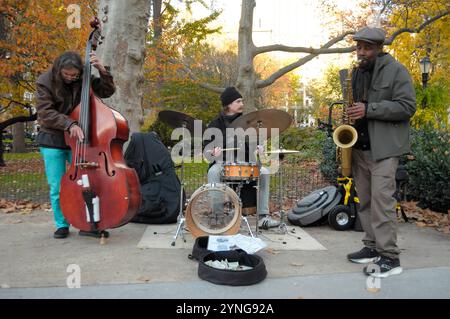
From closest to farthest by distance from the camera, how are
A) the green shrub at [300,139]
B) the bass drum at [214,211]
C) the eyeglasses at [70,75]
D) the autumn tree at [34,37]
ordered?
the eyeglasses at [70,75], the bass drum at [214,211], the autumn tree at [34,37], the green shrub at [300,139]

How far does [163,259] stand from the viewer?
171 inches

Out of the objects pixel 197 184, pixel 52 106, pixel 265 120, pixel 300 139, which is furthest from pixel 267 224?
pixel 300 139

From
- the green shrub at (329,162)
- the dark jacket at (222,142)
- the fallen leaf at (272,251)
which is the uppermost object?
the dark jacket at (222,142)

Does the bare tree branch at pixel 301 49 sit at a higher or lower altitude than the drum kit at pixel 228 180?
higher

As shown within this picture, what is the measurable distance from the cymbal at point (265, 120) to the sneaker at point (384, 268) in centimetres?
173

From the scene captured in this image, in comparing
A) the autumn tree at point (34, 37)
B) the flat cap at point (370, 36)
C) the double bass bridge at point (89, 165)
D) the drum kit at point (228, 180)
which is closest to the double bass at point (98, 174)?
the double bass bridge at point (89, 165)

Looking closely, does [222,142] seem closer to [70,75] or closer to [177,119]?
[177,119]

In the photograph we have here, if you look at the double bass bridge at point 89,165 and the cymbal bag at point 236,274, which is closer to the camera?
the cymbal bag at point 236,274

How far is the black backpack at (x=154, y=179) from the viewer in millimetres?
5926

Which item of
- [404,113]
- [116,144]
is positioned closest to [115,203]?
[116,144]

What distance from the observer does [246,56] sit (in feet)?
48.9

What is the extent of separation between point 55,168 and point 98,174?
2.49 ft

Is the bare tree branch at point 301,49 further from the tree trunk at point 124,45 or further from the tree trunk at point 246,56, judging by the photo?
the tree trunk at point 124,45

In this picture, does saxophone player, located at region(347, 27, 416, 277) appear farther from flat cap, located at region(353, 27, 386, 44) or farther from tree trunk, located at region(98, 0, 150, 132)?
tree trunk, located at region(98, 0, 150, 132)
